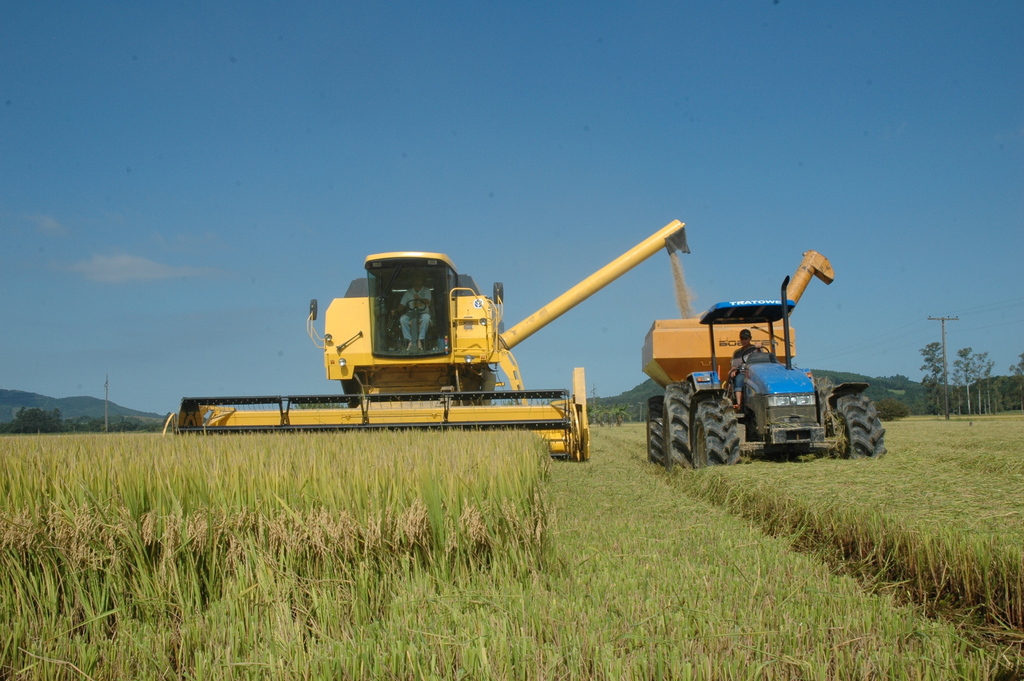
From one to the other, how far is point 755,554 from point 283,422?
688cm

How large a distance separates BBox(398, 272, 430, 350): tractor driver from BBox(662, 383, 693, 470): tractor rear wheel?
3.95m

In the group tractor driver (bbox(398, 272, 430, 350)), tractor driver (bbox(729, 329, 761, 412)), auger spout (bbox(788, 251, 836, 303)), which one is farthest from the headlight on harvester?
tractor driver (bbox(398, 272, 430, 350))

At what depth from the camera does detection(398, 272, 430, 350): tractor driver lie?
36.2 feet

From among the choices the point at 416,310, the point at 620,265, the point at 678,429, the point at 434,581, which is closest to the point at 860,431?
the point at 678,429

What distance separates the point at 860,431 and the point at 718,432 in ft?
4.84

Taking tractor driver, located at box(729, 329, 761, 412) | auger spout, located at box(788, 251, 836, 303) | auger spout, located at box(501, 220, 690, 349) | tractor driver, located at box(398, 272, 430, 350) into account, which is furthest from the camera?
auger spout, located at box(501, 220, 690, 349)

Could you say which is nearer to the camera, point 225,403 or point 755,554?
point 755,554

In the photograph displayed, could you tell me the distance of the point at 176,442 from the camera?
17.7 feet

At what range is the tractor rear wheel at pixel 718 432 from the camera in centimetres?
754

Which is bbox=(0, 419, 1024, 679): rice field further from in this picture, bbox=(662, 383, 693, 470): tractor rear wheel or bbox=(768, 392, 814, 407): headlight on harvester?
bbox=(662, 383, 693, 470): tractor rear wheel

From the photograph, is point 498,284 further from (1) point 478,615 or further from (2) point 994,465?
(1) point 478,615

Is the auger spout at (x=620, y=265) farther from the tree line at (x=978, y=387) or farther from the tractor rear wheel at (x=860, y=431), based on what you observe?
the tree line at (x=978, y=387)

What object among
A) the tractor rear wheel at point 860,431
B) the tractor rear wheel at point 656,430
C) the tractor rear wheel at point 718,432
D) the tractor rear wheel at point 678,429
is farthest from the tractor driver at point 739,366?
the tractor rear wheel at point 656,430

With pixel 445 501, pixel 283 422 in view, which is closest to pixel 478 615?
pixel 445 501
